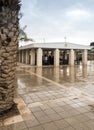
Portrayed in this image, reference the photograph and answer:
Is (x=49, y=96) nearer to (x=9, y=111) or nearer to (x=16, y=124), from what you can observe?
(x=9, y=111)

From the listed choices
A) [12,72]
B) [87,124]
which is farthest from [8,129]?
[87,124]

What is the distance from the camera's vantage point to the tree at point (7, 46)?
502 cm

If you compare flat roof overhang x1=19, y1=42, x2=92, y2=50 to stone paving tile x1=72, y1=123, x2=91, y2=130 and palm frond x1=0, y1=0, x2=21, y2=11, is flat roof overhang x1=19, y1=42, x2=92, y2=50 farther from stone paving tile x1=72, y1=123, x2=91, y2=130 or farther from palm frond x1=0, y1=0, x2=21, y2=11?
stone paving tile x1=72, y1=123, x2=91, y2=130

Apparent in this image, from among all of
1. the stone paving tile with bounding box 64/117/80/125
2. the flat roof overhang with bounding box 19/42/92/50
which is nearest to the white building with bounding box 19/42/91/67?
the flat roof overhang with bounding box 19/42/92/50

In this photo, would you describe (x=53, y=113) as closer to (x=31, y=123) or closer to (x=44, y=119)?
(x=44, y=119)

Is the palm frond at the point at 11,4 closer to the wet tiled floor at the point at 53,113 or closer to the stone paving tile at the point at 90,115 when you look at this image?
the wet tiled floor at the point at 53,113

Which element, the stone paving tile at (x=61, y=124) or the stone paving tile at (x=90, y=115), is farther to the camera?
the stone paving tile at (x=90, y=115)

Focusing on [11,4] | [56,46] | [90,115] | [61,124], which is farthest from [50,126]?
[56,46]

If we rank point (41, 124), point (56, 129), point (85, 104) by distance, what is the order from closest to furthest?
point (56, 129)
point (41, 124)
point (85, 104)

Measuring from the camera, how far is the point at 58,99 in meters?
7.08

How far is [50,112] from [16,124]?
1.30 metres

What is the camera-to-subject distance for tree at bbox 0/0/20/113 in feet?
16.5

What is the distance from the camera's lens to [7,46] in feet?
16.9

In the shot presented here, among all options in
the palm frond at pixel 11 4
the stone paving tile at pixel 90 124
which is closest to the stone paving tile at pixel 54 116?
the stone paving tile at pixel 90 124
